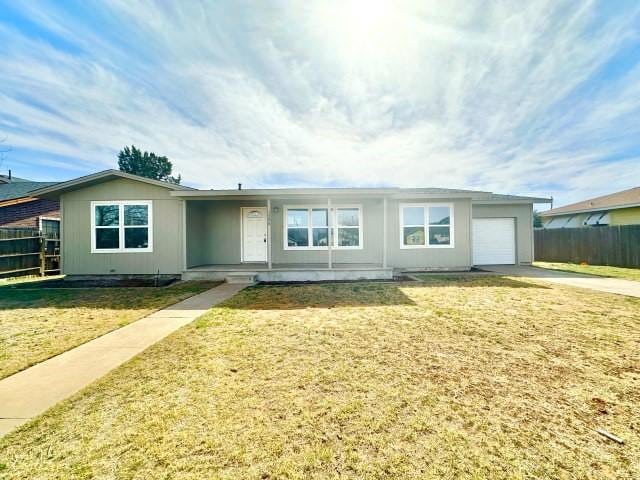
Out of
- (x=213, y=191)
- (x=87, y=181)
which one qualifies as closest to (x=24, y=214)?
(x=87, y=181)

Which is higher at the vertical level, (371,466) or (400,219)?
(400,219)

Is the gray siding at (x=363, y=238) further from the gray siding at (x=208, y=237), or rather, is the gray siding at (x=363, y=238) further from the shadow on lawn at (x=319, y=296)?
the shadow on lawn at (x=319, y=296)

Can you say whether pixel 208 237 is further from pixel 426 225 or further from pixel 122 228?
pixel 426 225

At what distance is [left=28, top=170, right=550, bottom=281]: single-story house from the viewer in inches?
358

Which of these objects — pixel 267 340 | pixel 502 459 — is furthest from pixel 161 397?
pixel 502 459

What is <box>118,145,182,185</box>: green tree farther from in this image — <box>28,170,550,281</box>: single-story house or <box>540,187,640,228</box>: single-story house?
<box>540,187,640,228</box>: single-story house

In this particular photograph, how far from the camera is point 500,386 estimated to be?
2600 millimetres

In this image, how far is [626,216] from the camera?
15086 mm

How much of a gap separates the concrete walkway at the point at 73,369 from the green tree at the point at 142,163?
37.6m

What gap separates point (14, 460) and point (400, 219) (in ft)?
34.7

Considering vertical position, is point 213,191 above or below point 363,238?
above

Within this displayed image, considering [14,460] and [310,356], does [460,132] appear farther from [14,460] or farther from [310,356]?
[14,460]

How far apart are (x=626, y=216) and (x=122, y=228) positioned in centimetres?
2489

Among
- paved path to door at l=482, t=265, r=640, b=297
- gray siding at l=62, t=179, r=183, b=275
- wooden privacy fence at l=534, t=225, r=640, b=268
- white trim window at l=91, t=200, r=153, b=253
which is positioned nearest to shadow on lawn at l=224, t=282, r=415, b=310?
gray siding at l=62, t=179, r=183, b=275
